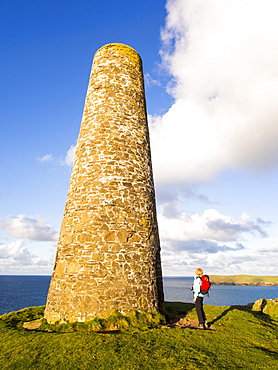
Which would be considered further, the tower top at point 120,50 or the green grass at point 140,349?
the tower top at point 120,50

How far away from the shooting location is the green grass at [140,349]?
221 inches

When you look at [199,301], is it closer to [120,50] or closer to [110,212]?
[110,212]

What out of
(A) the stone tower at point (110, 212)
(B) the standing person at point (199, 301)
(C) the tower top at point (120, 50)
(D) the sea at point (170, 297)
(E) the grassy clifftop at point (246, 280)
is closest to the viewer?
(A) the stone tower at point (110, 212)

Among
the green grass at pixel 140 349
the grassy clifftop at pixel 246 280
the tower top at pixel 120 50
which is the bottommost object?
the green grass at pixel 140 349

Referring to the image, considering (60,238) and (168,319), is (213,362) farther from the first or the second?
(60,238)

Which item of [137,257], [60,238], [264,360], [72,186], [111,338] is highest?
[72,186]

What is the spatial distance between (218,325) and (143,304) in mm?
2636

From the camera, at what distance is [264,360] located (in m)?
6.16

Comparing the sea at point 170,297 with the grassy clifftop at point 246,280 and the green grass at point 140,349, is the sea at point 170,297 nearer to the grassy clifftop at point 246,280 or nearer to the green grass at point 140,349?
the green grass at point 140,349

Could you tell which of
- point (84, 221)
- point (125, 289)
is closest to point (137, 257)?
point (125, 289)

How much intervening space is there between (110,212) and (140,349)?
4.23 metres

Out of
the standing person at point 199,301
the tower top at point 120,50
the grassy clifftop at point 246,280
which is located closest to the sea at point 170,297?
the standing person at point 199,301

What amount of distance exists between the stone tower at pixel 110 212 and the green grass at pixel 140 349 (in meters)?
1.14

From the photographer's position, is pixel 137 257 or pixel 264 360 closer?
pixel 264 360
